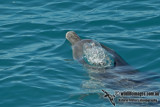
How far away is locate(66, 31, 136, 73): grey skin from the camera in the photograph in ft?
41.0

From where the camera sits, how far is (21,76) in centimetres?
1219

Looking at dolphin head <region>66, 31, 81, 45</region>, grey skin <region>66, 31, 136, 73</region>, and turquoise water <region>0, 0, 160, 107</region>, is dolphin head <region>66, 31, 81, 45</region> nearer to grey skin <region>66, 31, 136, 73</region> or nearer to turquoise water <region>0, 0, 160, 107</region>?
grey skin <region>66, 31, 136, 73</region>

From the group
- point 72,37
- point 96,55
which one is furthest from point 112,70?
point 72,37

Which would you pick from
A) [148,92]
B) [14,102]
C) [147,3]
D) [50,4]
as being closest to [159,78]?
[148,92]

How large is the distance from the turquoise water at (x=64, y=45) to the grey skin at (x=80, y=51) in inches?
8.6

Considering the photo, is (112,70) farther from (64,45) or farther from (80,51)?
(64,45)

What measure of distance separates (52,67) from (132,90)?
2881 millimetres

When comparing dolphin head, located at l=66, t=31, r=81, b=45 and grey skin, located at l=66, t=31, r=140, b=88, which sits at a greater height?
dolphin head, located at l=66, t=31, r=81, b=45

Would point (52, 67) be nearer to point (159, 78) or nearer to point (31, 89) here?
point (31, 89)

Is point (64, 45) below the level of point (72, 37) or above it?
below

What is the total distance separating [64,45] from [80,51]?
1.21 meters

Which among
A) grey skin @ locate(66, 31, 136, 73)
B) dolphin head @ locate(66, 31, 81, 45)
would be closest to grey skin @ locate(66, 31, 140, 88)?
grey skin @ locate(66, 31, 136, 73)

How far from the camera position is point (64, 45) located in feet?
48.0

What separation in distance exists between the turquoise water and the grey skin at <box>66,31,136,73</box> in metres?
0.22
